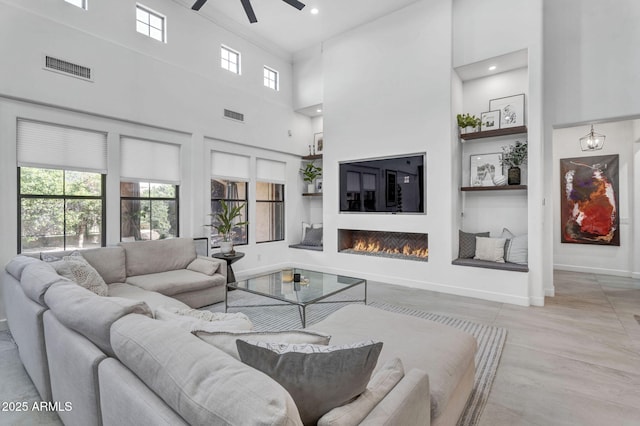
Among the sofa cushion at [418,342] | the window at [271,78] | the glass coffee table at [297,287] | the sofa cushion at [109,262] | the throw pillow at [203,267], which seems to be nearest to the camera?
the sofa cushion at [418,342]

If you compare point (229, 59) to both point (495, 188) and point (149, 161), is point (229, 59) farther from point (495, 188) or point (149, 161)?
point (495, 188)

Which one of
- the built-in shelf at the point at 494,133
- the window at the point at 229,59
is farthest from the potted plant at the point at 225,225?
the built-in shelf at the point at 494,133

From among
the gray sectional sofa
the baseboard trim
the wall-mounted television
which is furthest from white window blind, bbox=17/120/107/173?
the baseboard trim

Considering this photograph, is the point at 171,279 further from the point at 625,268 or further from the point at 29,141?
the point at 625,268

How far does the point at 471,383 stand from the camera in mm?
2119

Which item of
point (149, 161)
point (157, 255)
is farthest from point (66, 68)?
point (157, 255)

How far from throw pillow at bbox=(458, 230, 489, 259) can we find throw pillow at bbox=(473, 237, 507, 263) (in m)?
0.13

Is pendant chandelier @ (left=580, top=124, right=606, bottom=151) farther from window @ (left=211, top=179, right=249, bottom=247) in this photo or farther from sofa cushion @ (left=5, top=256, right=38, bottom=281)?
sofa cushion @ (left=5, top=256, right=38, bottom=281)

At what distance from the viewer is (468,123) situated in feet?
15.9

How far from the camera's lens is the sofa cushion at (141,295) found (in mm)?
2859

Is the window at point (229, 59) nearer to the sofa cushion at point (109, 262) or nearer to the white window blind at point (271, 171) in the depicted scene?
the white window blind at point (271, 171)

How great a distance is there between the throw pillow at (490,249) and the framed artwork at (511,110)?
170 cm

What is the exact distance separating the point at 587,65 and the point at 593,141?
6.61 ft

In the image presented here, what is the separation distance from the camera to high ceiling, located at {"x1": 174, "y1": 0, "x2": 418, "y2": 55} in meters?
5.02
